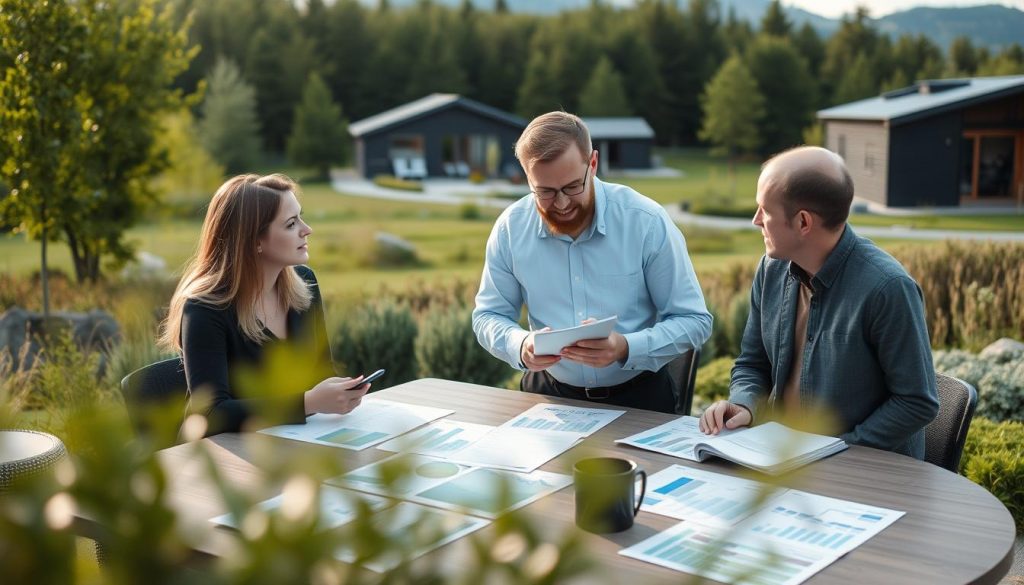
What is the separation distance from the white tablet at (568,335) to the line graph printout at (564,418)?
23 centimetres

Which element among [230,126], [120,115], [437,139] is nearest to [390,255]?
[120,115]

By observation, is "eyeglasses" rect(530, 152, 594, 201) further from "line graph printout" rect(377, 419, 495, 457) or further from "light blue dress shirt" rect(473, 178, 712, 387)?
"line graph printout" rect(377, 419, 495, 457)

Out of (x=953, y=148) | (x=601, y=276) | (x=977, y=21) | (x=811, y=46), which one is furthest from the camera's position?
(x=811, y=46)

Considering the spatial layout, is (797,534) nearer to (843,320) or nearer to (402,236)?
(843,320)

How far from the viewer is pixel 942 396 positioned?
3.27m

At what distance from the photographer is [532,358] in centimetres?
342

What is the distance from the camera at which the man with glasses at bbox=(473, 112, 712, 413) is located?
3.90 meters

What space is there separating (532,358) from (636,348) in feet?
1.53

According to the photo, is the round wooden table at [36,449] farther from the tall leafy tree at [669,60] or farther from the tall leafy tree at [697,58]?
the tall leafy tree at [669,60]

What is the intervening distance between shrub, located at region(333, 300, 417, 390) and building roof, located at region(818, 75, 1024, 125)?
24518mm

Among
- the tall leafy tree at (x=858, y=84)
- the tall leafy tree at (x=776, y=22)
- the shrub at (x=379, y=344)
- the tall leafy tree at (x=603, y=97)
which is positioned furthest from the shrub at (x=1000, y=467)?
the tall leafy tree at (x=776, y=22)

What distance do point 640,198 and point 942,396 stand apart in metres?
1.43

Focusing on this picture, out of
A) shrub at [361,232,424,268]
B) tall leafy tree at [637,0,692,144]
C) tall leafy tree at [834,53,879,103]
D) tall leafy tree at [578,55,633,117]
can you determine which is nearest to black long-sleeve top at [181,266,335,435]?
shrub at [361,232,424,268]

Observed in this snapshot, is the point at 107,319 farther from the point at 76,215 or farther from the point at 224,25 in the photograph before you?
the point at 224,25
